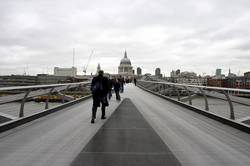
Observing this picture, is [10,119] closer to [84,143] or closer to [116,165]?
[84,143]

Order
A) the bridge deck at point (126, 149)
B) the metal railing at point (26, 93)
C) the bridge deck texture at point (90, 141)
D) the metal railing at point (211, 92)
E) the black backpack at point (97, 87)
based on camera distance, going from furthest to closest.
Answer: the black backpack at point (97, 87)
the metal railing at point (211, 92)
the metal railing at point (26, 93)
the bridge deck texture at point (90, 141)
the bridge deck at point (126, 149)

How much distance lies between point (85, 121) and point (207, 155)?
19.5ft

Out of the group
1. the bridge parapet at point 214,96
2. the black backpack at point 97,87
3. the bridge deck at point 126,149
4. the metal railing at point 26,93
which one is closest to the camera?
the bridge deck at point 126,149

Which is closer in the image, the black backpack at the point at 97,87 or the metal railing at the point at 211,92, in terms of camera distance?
the metal railing at the point at 211,92

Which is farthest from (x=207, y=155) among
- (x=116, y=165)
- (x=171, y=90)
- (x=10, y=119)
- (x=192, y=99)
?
(x=171, y=90)

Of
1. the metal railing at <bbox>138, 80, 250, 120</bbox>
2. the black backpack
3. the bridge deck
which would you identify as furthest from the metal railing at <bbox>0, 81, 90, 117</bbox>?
the metal railing at <bbox>138, 80, 250, 120</bbox>

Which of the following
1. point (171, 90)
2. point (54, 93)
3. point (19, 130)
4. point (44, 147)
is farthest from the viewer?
point (171, 90)

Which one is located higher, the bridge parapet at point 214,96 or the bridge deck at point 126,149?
the bridge parapet at point 214,96

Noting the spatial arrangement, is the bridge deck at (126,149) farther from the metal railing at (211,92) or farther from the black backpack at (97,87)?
the metal railing at (211,92)

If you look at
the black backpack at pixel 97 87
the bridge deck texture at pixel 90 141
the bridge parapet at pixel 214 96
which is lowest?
the bridge deck texture at pixel 90 141

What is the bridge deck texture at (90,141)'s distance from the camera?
6.49 metres

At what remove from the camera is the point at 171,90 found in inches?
882

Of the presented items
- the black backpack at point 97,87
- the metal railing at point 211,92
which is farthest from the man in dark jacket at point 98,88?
the metal railing at point 211,92

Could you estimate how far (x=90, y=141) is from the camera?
8211mm
